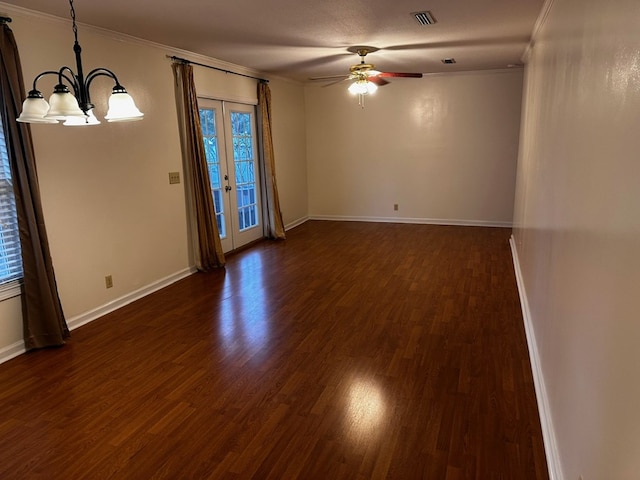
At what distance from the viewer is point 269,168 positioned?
22.2 feet

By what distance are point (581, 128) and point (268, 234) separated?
5.51 m

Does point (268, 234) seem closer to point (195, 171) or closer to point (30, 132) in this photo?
Result: point (195, 171)

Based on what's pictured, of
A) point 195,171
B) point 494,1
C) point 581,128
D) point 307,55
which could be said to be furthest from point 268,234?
point 581,128

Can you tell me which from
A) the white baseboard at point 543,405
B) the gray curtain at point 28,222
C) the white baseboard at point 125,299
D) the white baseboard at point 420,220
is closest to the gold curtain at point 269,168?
the white baseboard at point 420,220

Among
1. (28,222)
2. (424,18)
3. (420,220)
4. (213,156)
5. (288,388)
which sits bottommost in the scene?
(288,388)

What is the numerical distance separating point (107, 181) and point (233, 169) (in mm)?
2258

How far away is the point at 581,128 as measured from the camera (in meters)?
1.91

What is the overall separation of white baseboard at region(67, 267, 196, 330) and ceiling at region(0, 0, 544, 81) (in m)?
2.40

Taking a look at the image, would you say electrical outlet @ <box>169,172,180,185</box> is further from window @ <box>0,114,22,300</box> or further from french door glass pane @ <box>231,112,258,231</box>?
window @ <box>0,114,22,300</box>

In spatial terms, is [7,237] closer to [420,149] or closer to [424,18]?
[424,18]

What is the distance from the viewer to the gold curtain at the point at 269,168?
6582 millimetres

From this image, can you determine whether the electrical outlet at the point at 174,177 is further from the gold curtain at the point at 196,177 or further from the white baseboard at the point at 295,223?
the white baseboard at the point at 295,223

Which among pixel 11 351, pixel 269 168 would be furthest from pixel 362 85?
pixel 11 351

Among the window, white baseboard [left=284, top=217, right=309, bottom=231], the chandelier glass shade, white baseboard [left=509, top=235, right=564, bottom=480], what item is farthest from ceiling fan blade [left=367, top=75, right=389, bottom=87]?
the window
